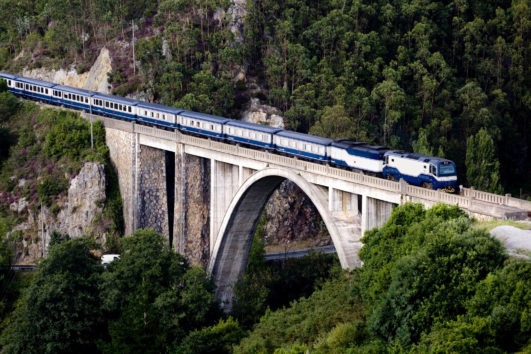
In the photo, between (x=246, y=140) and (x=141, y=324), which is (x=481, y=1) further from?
(x=141, y=324)

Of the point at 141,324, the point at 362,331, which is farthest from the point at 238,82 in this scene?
the point at 362,331

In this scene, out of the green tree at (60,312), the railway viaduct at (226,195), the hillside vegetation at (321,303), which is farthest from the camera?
the green tree at (60,312)

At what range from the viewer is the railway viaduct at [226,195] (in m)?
59.8

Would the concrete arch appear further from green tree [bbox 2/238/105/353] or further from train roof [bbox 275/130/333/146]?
green tree [bbox 2/238/105/353]

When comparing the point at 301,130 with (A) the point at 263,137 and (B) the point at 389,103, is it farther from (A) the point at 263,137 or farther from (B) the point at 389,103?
(A) the point at 263,137

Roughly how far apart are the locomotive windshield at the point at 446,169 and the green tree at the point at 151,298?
50.8ft

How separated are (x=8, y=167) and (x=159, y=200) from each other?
14.9 meters

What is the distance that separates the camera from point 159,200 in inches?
3231

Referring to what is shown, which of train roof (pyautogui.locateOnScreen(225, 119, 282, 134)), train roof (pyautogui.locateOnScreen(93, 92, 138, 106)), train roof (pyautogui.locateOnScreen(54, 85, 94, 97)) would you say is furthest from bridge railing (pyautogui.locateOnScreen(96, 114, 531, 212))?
train roof (pyautogui.locateOnScreen(54, 85, 94, 97))

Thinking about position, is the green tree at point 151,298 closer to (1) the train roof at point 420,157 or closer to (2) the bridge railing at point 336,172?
(2) the bridge railing at point 336,172

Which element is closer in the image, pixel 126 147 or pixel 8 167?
pixel 126 147

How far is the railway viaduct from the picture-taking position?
59750 millimetres

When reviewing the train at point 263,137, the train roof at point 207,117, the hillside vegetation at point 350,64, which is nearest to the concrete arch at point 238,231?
the train at point 263,137

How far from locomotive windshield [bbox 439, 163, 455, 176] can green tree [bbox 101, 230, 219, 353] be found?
1548 centimetres
